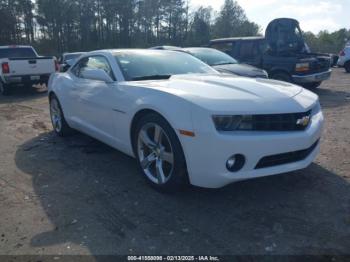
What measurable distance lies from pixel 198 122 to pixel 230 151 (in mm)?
365

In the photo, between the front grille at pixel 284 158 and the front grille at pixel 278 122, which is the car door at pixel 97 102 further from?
the front grille at pixel 284 158

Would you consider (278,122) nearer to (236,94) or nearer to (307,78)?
(236,94)

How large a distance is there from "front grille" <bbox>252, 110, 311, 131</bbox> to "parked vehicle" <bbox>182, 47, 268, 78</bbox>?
187 inches

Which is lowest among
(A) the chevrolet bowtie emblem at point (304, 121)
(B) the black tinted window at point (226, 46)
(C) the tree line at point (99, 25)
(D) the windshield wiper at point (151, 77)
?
(A) the chevrolet bowtie emblem at point (304, 121)

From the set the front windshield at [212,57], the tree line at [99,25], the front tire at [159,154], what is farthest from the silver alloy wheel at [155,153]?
the tree line at [99,25]

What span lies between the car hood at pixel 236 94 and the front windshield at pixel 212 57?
535cm

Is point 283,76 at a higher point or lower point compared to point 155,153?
higher

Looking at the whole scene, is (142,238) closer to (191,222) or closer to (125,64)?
(191,222)

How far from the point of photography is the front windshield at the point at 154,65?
4184mm

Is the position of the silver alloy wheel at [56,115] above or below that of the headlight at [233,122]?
below

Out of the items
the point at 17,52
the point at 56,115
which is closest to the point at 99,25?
the point at 17,52

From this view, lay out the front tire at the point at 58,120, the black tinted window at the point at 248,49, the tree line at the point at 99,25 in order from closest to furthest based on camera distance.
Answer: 1. the front tire at the point at 58,120
2. the black tinted window at the point at 248,49
3. the tree line at the point at 99,25

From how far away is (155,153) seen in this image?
356 cm

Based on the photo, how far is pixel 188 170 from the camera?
3098mm
